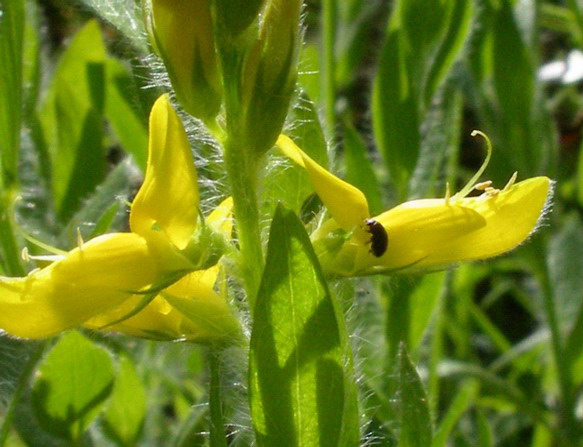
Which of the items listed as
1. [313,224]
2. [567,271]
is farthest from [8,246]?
[567,271]

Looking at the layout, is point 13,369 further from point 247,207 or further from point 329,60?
point 329,60

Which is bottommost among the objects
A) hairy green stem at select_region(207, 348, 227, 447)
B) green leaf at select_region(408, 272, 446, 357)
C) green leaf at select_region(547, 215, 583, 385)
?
green leaf at select_region(547, 215, 583, 385)

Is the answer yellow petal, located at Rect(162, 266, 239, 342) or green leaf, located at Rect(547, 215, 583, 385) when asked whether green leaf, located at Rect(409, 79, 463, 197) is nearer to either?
green leaf, located at Rect(547, 215, 583, 385)

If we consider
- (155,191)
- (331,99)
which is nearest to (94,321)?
(155,191)

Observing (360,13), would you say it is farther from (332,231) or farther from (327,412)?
(327,412)

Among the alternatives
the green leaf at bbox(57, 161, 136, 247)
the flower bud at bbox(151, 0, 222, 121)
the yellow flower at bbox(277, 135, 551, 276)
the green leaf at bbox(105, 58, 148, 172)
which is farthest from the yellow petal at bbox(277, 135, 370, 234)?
the green leaf at bbox(105, 58, 148, 172)

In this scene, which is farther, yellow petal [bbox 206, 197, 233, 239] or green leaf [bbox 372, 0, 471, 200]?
green leaf [bbox 372, 0, 471, 200]

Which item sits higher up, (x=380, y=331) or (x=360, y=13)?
(x=360, y=13)
